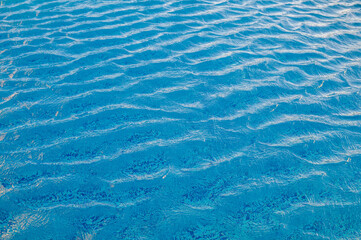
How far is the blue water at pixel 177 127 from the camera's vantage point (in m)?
1.58

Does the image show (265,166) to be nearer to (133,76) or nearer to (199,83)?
(199,83)

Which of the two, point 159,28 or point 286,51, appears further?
→ point 159,28

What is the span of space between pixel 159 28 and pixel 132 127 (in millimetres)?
1774

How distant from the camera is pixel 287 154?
1.96 m

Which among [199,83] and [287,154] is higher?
[199,83]

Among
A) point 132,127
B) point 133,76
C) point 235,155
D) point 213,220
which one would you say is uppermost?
point 133,76

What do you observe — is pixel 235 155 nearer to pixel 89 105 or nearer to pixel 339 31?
pixel 89 105

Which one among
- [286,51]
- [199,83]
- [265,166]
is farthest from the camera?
[286,51]

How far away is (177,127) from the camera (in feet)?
6.99

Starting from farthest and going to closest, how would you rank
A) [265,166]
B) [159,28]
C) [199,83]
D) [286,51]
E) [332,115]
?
[159,28]
[286,51]
[199,83]
[332,115]
[265,166]

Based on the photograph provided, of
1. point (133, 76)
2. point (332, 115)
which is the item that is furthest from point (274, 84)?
point (133, 76)

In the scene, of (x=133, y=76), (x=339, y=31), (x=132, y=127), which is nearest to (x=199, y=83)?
(x=133, y=76)

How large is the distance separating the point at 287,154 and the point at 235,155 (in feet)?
1.35

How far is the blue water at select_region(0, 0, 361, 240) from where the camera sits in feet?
5.20
